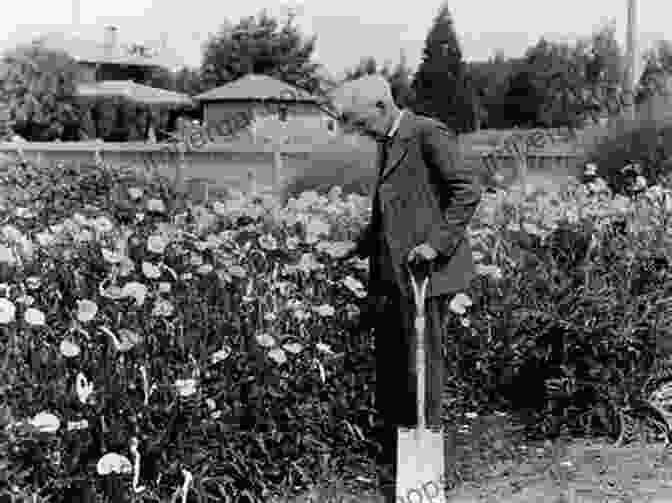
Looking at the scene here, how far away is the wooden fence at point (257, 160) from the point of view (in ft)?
49.3

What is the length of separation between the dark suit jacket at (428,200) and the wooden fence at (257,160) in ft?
21.0

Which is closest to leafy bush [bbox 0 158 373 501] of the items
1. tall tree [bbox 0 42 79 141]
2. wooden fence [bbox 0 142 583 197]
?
wooden fence [bbox 0 142 583 197]

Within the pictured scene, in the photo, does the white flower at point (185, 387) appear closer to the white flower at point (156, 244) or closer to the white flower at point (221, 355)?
the white flower at point (221, 355)

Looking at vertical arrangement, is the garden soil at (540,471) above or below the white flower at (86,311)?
below

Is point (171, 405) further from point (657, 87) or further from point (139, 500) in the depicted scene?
point (657, 87)

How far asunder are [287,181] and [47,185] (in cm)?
A: 659

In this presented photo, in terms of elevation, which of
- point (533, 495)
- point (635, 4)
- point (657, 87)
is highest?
point (635, 4)

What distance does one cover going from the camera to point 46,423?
10.3 ft

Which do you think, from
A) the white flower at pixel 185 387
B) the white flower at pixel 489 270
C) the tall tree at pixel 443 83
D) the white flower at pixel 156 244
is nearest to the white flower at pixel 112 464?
the white flower at pixel 185 387

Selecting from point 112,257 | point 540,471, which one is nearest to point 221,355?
point 112,257

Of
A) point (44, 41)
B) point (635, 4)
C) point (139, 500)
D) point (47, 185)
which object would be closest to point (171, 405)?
point (139, 500)

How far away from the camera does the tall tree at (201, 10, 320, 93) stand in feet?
150

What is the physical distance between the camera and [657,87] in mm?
22234

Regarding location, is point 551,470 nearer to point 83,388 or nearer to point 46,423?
point 83,388
